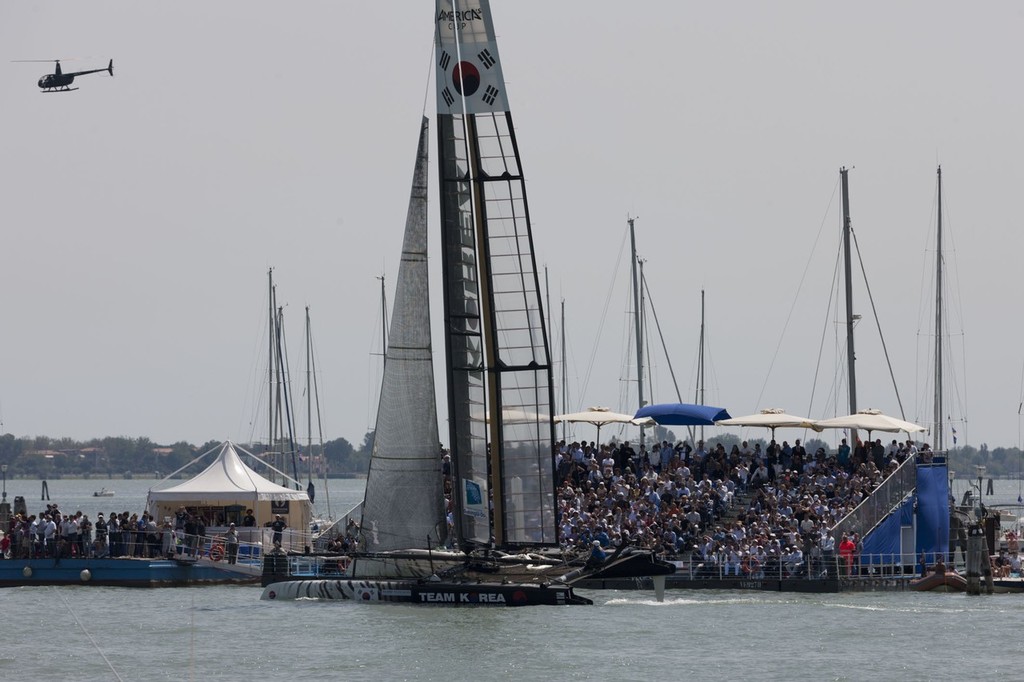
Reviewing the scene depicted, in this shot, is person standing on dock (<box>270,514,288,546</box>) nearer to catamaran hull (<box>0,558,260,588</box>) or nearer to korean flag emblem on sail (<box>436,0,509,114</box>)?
catamaran hull (<box>0,558,260,588</box>)

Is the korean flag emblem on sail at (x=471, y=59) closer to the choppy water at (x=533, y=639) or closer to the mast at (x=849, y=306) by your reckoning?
the choppy water at (x=533, y=639)

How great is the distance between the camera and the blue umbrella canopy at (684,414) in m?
47.4

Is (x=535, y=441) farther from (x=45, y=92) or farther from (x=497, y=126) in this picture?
(x=45, y=92)

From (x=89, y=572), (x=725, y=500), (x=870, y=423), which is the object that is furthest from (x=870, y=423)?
(x=89, y=572)

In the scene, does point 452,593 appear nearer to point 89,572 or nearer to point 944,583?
point 89,572

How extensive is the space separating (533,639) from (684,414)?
1773 centimetres

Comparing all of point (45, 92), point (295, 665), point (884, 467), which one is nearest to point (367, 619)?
point (295, 665)

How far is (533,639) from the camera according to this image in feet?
A: 102

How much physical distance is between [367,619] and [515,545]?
3.20m

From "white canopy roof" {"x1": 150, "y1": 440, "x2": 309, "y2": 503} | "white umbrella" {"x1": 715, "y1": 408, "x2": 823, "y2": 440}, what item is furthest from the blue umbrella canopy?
"white canopy roof" {"x1": 150, "y1": 440, "x2": 309, "y2": 503}

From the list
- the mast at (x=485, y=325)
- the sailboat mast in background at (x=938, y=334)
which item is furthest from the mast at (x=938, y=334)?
the mast at (x=485, y=325)

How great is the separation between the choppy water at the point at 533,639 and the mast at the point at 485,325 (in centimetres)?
214

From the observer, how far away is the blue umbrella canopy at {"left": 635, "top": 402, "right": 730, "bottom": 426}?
4738cm

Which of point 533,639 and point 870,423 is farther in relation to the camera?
point 870,423
